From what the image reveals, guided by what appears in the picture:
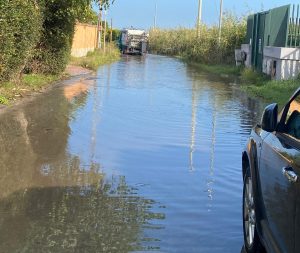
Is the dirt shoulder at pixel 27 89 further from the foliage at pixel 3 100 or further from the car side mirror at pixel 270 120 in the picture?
the car side mirror at pixel 270 120

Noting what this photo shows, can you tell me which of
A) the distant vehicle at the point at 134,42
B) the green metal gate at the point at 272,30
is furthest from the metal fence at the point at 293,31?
the distant vehicle at the point at 134,42

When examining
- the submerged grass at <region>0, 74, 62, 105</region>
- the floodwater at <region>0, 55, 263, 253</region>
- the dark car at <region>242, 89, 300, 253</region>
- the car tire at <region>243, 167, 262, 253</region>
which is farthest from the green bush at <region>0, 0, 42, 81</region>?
the dark car at <region>242, 89, 300, 253</region>

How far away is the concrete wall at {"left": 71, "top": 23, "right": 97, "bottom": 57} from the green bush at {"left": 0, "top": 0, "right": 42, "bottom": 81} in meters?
17.3

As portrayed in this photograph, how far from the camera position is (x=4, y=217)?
5.69m

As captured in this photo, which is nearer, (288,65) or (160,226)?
(160,226)

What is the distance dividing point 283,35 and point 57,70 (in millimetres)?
9355

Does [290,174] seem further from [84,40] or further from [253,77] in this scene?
[84,40]

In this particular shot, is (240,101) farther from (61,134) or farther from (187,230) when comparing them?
(187,230)

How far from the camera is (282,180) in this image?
12.4 feet

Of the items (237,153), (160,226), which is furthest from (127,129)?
(160,226)

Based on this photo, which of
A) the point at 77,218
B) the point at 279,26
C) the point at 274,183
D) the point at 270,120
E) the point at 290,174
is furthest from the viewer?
the point at 279,26

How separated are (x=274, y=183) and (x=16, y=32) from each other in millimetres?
10775

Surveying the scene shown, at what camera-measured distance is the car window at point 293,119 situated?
405 cm

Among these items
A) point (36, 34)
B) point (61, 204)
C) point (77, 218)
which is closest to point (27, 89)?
point (36, 34)
